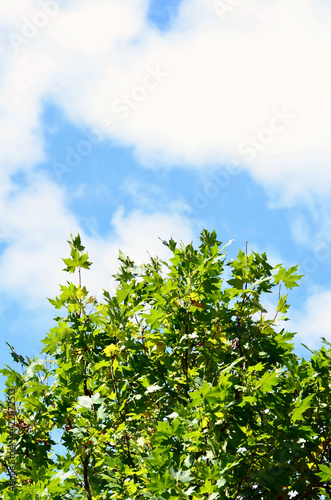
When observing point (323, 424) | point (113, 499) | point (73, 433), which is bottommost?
point (113, 499)

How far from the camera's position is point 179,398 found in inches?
272

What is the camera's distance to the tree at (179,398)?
5.87 m

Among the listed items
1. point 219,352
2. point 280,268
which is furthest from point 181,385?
point 280,268

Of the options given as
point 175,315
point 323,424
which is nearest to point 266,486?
point 323,424

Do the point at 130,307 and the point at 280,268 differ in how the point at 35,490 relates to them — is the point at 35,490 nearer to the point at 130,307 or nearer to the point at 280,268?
the point at 130,307

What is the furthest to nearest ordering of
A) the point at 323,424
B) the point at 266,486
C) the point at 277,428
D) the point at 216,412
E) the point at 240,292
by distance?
the point at 323,424 → the point at 240,292 → the point at 277,428 → the point at 266,486 → the point at 216,412

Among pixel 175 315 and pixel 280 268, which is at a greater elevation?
pixel 280 268

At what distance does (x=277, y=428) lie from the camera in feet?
21.3

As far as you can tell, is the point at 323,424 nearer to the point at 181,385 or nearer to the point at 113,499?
the point at 181,385

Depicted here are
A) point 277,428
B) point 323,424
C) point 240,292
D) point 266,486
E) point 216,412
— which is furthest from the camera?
point 323,424

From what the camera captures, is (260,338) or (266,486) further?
(260,338)

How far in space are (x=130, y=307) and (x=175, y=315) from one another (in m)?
0.63

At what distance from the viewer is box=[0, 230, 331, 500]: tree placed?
587cm

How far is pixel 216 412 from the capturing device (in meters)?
5.65
